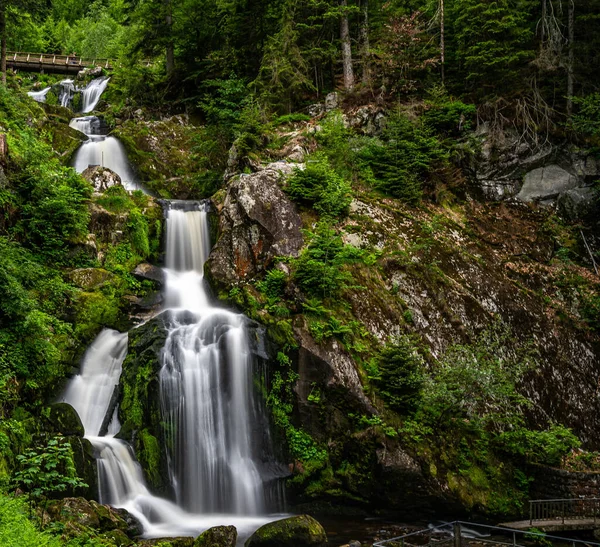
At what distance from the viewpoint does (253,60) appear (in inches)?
1034

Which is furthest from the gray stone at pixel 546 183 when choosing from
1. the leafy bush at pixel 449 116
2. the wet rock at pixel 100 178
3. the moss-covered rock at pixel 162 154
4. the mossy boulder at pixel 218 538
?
the mossy boulder at pixel 218 538

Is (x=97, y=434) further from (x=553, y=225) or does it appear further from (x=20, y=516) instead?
(x=553, y=225)

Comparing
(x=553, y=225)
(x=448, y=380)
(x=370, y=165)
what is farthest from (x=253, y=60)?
(x=448, y=380)

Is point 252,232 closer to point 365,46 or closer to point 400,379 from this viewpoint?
point 400,379

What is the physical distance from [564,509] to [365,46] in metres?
20.4

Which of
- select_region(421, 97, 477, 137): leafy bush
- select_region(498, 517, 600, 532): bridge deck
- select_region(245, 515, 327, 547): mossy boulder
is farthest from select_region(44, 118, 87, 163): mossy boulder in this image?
select_region(498, 517, 600, 532): bridge deck

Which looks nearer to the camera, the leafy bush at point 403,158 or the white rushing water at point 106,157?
the leafy bush at point 403,158

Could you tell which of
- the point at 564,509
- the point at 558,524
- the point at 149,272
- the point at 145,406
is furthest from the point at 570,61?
the point at 145,406

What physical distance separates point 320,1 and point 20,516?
2375 centimetres

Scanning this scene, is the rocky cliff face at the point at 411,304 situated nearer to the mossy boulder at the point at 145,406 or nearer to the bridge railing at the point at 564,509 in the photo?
the bridge railing at the point at 564,509

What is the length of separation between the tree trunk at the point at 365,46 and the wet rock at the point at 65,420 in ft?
59.9

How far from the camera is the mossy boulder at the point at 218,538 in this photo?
9266mm

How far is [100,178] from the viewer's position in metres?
18.7

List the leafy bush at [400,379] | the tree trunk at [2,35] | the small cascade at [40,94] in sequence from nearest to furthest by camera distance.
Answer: the leafy bush at [400,379], the tree trunk at [2,35], the small cascade at [40,94]
